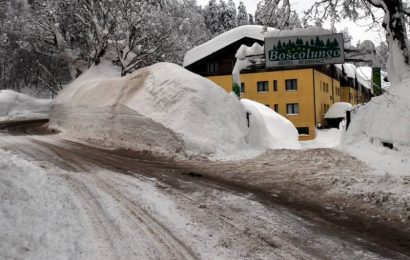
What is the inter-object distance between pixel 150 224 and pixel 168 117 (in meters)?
8.98

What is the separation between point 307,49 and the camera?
16.0 metres

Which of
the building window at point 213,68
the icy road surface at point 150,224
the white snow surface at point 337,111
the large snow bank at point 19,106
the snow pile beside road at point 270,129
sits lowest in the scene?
the icy road surface at point 150,224

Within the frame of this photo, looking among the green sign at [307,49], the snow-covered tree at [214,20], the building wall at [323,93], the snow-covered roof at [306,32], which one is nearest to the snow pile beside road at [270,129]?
the green sign at [307,49]

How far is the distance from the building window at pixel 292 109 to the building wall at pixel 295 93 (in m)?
0.30

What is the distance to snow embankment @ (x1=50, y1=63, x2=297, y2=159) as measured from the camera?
45.5ft

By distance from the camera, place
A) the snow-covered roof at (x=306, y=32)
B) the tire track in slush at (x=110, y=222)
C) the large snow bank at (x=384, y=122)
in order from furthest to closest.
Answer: the snow-covered roof at (x=306, y=32) → the large snow bank at (x=384, y=122) → the tire track in slush at (x=110, y=222)

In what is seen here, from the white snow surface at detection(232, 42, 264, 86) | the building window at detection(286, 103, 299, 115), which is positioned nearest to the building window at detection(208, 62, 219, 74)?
the building window at detection(286, 103, 299, 115)

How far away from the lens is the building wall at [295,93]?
134ft

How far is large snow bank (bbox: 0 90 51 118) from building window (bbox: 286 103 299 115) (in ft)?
78.7

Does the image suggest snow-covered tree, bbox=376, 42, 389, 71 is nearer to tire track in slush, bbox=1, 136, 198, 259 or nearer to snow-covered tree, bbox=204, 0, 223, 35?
tire track in slush, bbox=1, 136, 198, 259

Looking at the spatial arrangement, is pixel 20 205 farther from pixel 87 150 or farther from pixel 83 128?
pixel 83 128

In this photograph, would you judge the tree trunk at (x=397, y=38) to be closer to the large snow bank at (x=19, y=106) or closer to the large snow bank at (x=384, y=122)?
the large snow bank at (x=384, y=122)

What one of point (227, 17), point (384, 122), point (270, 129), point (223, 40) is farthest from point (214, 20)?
point (384, 122)

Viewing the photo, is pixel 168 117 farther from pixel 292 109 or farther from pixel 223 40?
pixel 292 109
